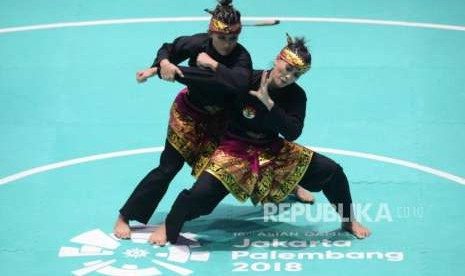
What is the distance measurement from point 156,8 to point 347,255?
4.98 metres

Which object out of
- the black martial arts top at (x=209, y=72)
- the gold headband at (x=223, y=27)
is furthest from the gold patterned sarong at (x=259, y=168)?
the gold headband at (x=223, y=27)

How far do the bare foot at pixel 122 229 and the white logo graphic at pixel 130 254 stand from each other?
39mm

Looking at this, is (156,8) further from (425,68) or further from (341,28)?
(425,68)

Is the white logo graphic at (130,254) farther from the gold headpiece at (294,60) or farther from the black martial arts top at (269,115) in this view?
the gold headpiece at (294,60)

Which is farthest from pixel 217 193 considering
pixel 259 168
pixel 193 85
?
pixel 193 85

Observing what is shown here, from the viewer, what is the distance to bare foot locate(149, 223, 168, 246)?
7.01m

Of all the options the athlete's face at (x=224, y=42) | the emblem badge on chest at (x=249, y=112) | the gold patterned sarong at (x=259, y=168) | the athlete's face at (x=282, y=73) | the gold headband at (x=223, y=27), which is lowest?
the gold patterned sarong at (x=259, y=168)

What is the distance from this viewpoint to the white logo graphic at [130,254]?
22.0 feet

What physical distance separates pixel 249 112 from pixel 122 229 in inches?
56.0

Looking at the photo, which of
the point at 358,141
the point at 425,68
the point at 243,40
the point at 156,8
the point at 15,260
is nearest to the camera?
the point at 15,260

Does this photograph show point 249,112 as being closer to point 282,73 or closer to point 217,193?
point 282,73

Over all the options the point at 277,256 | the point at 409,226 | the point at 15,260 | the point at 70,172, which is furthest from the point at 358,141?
the point at 15,260

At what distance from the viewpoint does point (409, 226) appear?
23.8 feet

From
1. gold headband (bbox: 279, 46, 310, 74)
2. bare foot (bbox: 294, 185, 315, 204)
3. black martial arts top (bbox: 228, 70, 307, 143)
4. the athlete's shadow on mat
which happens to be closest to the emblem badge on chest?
black martial arts top (bbox: 228, 70, 307, 143)
